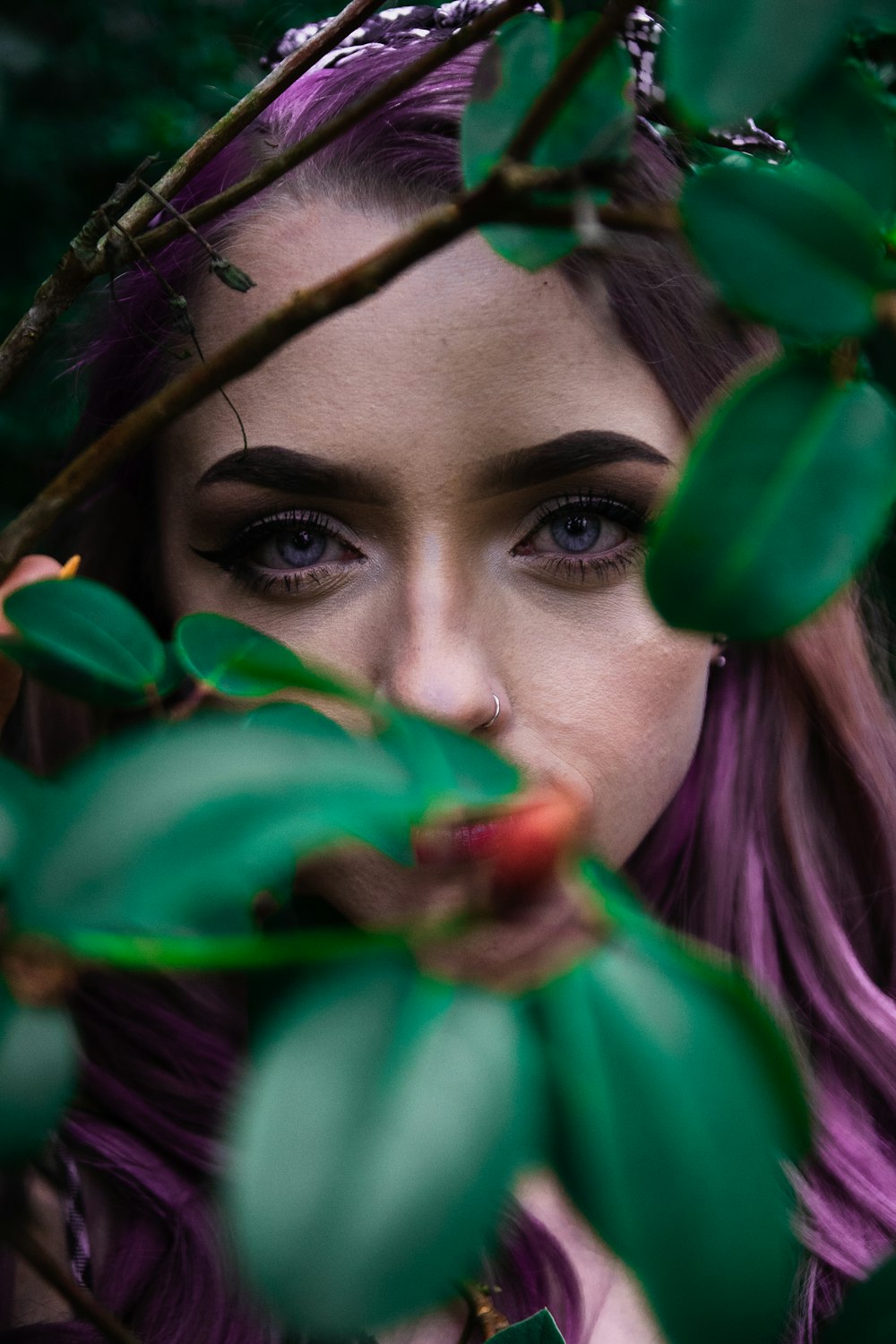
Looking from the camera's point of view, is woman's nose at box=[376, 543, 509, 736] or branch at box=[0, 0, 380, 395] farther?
woman's nose at box=[376, 543, 509, 736]

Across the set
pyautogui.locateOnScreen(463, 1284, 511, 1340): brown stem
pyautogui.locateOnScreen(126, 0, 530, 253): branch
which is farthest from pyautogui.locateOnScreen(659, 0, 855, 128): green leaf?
pyautogui.locateOnScreen(463, 1284, 511, 1340): brown stem

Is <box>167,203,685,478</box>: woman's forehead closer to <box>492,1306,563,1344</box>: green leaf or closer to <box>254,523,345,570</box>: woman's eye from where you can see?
<box>254,523,345,570</box>: woman's eye

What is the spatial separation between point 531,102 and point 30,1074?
0.38 meters

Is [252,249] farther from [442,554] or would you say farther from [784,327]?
[784,327]

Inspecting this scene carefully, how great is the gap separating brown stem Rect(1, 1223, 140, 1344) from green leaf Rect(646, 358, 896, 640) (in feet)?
0.87

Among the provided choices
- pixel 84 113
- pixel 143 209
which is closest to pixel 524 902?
pixel 143 209

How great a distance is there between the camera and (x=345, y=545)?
1.00m

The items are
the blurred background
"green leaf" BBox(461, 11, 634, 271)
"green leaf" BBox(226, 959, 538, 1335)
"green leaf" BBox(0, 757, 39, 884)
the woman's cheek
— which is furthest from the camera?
the blurred background

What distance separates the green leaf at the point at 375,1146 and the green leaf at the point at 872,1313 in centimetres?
16

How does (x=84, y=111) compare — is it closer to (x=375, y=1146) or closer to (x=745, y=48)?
(x=745, y=48)

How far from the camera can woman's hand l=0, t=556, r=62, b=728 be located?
1.48 feet

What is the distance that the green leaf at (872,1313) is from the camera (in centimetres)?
32

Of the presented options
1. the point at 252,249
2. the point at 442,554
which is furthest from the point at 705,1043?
the point at 252,249

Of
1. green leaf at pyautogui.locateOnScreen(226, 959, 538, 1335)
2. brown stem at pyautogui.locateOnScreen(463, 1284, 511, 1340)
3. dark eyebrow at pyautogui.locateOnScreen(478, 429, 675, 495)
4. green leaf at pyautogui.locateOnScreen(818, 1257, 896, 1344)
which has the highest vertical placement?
green leaf at pyautogui.locateOnScreen(226, 959, 538, 1335)
